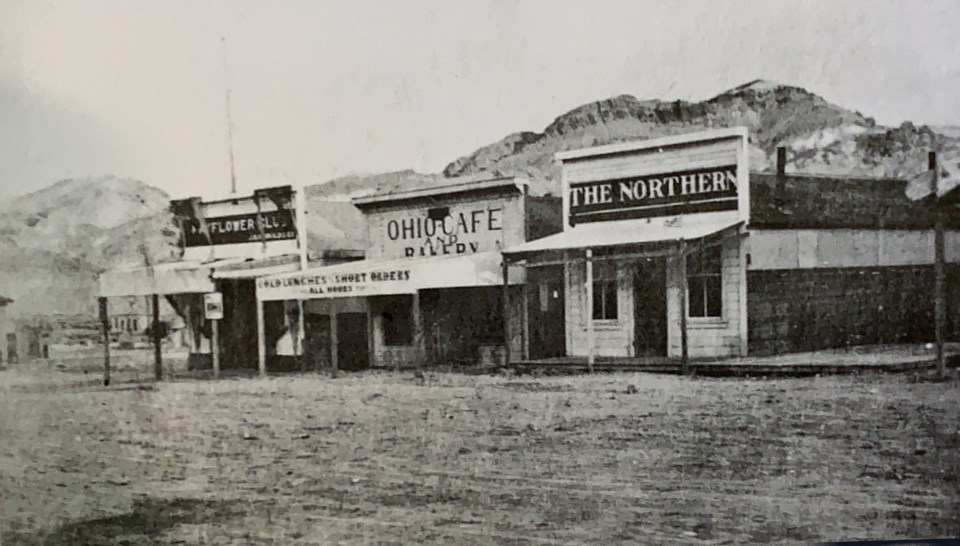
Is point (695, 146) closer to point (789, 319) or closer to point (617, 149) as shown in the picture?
point (617, 149)

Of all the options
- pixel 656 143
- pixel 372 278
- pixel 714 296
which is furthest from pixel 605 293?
pixel 372 278

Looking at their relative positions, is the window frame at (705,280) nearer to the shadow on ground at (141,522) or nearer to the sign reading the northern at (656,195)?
the sign reading the northern at (656,195)

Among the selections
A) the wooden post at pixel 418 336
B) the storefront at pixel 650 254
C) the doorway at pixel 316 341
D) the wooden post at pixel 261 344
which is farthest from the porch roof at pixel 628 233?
the wooden post at pixel 261 344

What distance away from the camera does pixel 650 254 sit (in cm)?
421

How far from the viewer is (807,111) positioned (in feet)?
13.0

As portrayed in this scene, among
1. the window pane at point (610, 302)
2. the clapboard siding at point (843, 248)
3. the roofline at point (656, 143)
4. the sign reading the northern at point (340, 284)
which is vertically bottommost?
the window pane at point (610, 302)

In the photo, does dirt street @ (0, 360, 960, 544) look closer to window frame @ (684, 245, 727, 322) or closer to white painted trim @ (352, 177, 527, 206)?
window frame @ (684, 245, 727, 322)

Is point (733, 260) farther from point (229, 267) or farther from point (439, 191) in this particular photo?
point (229, 267)

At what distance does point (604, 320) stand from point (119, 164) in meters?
1.95

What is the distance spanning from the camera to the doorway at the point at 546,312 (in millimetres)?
4234

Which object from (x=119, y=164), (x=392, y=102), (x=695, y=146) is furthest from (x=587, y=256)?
(x=119, y=164)

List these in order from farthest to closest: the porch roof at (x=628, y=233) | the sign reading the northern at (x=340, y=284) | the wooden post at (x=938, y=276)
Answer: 1. the sign reading the northern at (x=340, y=284)
2. the porch roof at (x=628, y=233)
3. the wooden post at (x=938, y=276)

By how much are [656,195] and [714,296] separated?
0.45 meters

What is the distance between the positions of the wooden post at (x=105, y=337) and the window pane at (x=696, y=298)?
227 centimetres
